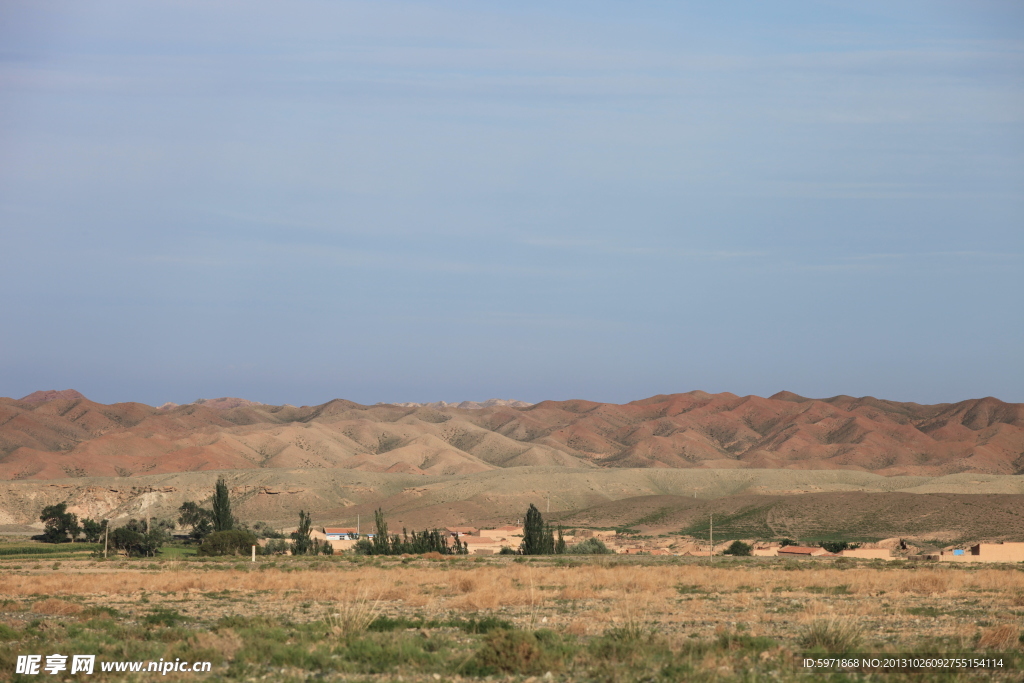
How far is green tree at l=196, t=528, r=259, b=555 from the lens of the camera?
6003cm

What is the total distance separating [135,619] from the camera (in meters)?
20.8

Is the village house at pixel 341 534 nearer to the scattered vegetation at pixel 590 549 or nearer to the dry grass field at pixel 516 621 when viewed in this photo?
the scattered vegetation at pixel 590 549

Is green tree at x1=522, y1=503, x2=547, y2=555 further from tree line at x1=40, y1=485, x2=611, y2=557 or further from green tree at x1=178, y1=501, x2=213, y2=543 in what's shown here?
green tree at x1=178, y1=501, x2=213, y2=543

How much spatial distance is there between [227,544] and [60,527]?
26489 millimetres

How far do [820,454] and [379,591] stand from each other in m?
165

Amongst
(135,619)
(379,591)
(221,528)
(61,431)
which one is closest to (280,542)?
(221,528)

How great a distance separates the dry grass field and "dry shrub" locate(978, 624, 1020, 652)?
0.04m

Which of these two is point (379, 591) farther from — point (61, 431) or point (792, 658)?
point (61, 431)

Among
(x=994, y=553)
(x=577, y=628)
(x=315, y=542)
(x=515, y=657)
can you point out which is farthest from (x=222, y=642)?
(x=994, y=553)

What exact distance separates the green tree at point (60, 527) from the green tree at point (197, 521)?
9.22m

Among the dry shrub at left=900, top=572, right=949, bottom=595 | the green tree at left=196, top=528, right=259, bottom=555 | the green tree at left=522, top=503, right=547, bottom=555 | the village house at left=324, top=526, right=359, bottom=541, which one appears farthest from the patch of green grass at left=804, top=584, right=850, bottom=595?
the village house at left=324, top=526, right=359, bottom=541

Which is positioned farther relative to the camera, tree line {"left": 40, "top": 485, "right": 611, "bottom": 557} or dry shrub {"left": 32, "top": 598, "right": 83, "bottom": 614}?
tree line {"left": 40, "top": 485, "right": 611, "bottom": 557}

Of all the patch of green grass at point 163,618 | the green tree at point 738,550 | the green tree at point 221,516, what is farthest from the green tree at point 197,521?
the patch of green grass at point 163,618

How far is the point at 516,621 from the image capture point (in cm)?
2008
